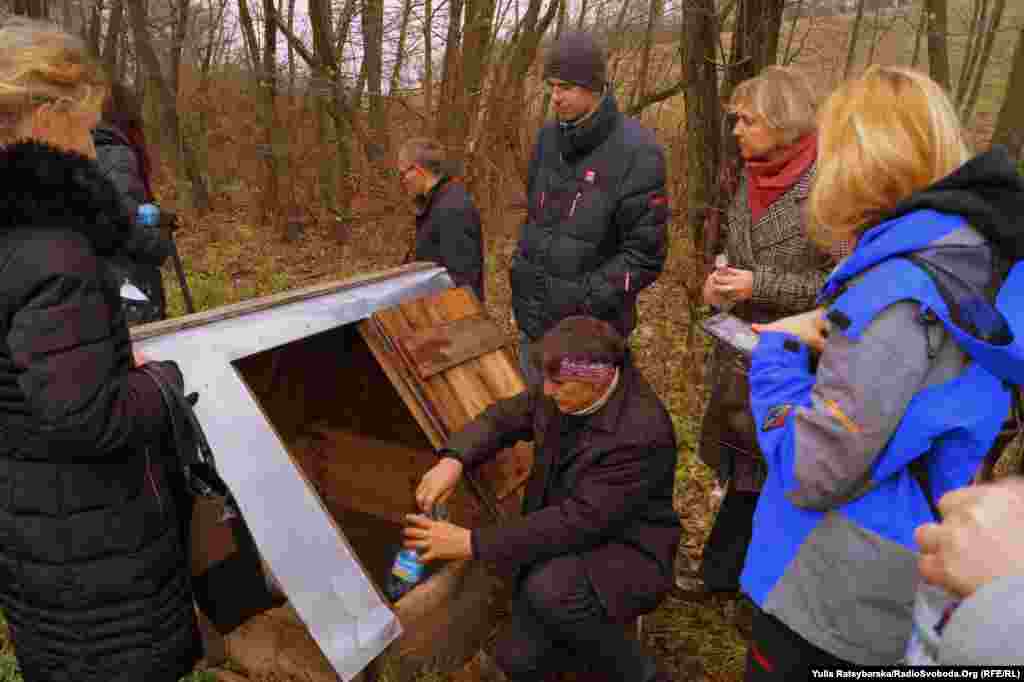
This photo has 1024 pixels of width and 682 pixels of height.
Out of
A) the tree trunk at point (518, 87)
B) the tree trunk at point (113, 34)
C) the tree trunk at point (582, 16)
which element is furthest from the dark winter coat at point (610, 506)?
the tree trunk at point (113, 34)

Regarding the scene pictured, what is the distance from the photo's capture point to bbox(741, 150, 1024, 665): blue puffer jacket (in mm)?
1298

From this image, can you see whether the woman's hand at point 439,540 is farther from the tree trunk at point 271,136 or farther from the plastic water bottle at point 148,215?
the tree trunk at point 271,136

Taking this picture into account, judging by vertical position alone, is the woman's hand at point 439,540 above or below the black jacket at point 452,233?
below

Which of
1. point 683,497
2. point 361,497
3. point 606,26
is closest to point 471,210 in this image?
point 361,497

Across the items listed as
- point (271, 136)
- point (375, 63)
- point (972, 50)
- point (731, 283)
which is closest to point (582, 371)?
point (731, 283)

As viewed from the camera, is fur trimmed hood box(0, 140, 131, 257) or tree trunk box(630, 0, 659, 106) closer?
fur trimmed hood box(0, 140, 131, 257)

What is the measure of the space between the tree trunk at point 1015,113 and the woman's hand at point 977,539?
928cm

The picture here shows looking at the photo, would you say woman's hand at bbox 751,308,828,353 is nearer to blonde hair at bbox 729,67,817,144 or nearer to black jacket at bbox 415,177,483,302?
blonde hair at bbox 729,67,817,144

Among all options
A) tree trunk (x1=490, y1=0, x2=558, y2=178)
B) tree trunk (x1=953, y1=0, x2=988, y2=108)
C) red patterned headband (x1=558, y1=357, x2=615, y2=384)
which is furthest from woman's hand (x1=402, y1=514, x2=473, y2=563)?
tree trunk (x1=953, y1=0, x2=988, y2=108)

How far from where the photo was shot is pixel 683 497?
4.09 meters

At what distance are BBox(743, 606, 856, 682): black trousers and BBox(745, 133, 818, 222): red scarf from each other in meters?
1.46

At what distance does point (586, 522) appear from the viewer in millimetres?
2283

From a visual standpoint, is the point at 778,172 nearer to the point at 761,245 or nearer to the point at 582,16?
the point at 761,245

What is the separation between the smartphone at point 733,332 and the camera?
1935 millimetres
